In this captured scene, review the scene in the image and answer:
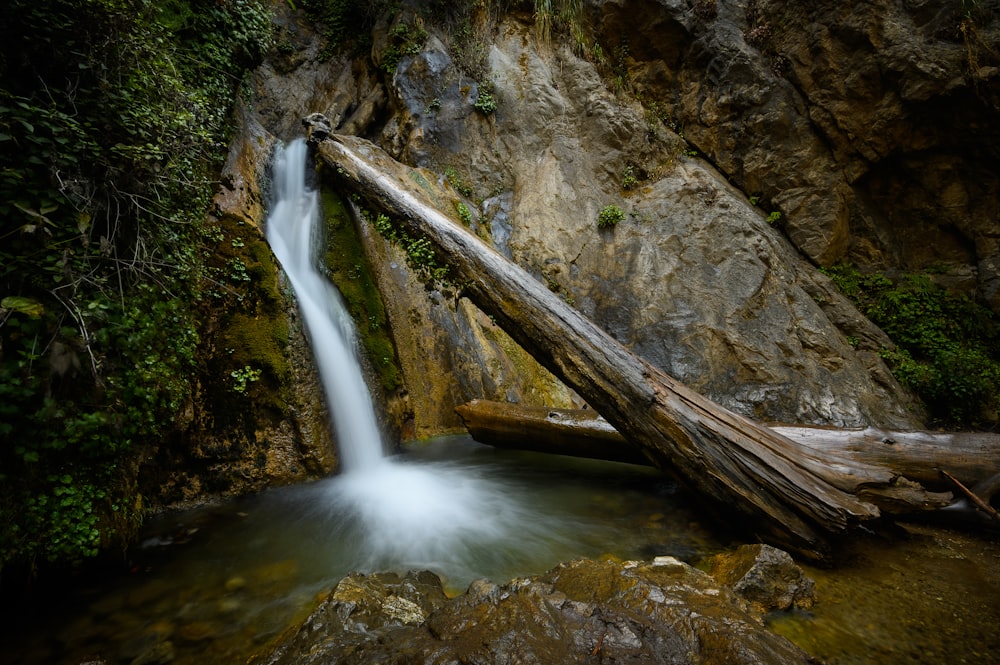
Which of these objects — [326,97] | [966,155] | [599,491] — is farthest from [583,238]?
[326,97]

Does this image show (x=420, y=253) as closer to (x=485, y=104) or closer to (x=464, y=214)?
(x=464, y=214)

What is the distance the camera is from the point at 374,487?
4137 mm

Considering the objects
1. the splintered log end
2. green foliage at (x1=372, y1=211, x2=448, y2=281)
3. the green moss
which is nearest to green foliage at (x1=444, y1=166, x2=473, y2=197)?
the green moss

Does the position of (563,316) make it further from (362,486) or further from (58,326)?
(58,326)

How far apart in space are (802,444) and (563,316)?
235cm

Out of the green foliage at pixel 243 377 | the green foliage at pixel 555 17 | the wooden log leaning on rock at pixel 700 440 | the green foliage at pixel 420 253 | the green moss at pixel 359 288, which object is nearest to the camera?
the wooden log leaning on rock at pixel 700 440

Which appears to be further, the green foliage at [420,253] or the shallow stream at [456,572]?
the green foliage at [420,253]

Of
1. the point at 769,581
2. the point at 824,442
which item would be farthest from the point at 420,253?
the point at 824,442

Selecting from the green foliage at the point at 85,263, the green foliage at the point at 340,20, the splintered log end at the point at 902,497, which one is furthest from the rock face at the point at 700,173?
the splintered log end at the point at 902,497

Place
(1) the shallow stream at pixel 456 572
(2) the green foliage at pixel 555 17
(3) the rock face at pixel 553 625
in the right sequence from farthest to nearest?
(2) the green foliage at pixel 555 17 < (1) the shallow stream at pixel 456 572 < (3) the rock face at pixel 553 625

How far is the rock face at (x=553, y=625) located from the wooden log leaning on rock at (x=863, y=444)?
79.7 inches

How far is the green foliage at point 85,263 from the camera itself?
206cm

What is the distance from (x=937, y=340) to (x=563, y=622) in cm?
910

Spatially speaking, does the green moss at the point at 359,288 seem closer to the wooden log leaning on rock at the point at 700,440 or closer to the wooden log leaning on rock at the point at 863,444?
the wooden log leaning on rock at the point at 863,444
